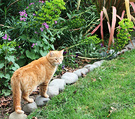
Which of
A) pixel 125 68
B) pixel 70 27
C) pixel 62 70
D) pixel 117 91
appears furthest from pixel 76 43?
pixel 117 91

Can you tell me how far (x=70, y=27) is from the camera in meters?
4.84

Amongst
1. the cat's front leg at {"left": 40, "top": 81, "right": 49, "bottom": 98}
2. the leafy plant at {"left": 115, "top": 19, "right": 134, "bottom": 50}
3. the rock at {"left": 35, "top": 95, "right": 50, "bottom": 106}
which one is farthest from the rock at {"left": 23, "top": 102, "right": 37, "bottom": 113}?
the leafy plant at {"left": 115, "top": 19, "right": 134, "bottom": 50}

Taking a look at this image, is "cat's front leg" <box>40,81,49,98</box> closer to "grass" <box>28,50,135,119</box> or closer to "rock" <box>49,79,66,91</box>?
"grass" <box>28,50,135,119</box>

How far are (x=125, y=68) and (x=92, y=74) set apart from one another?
0.77 meters

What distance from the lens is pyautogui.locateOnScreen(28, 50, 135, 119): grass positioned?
2730mm

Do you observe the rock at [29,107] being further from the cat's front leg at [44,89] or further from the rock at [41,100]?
the cat's front leg at [44,89]

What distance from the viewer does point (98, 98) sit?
3102 mm

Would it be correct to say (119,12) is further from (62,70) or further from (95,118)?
(95,118)

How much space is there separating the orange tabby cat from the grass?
28cm

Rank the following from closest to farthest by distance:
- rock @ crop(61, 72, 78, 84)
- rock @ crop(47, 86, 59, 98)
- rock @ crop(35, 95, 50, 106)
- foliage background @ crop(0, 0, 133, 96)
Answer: rock @ crop(35, 95, 50, 106), rock @ crop(47, 86, 59, 98), foliage background @ crop(0, 0, 133, 96), rock @ crop(61, 72, 78, 84)

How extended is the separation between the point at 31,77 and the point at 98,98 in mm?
1139

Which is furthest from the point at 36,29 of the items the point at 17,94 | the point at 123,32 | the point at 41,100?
the point at 123,32

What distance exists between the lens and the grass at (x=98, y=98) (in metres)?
2.73

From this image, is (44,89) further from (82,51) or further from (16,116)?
(82,51)
